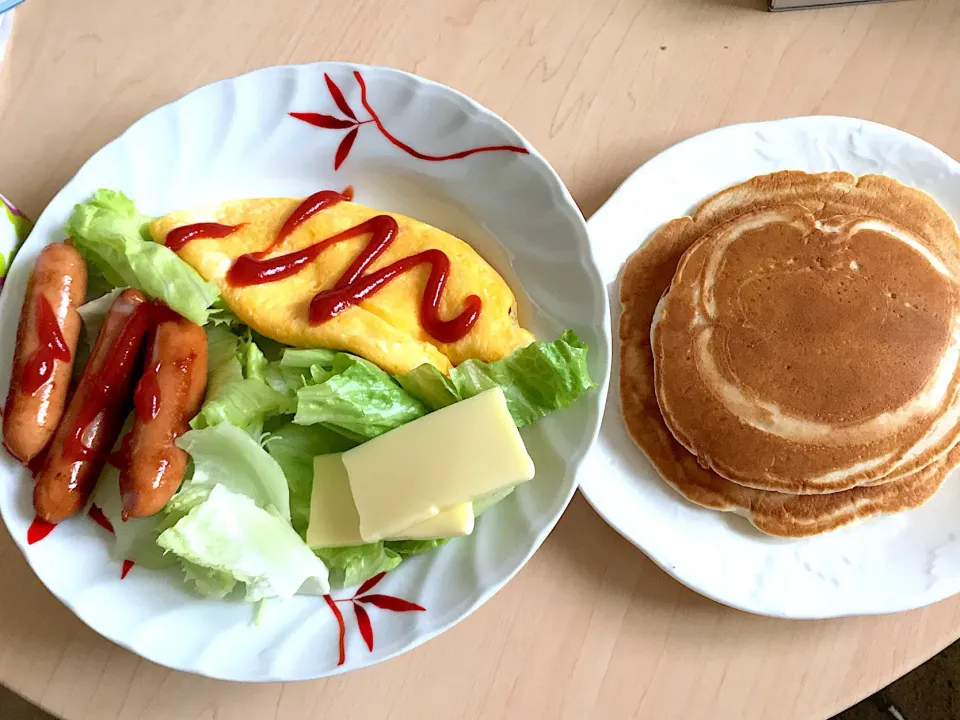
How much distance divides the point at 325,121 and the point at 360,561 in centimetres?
95

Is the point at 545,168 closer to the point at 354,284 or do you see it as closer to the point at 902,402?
the point at 354,284

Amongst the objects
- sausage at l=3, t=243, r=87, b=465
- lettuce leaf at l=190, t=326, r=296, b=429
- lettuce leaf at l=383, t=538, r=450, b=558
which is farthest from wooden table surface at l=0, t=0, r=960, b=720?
lettuce leaf at l=190, t=326, r=296, b=429

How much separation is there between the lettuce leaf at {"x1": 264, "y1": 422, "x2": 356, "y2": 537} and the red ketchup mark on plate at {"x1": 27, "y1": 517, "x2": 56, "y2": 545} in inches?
17.7

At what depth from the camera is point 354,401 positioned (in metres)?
1.45

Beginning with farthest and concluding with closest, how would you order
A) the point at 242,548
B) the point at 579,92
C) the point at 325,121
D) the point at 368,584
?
the point at 579,92
the point at 325,121
the point at 368,584
the point at 242,548

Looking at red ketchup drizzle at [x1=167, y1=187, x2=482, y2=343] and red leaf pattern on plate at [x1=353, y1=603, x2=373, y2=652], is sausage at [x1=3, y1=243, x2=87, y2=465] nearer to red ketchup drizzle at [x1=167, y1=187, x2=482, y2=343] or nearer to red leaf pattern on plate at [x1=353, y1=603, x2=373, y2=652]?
red ketchup drizzle at [x1=167, y1=187, x2=482, y2=343]

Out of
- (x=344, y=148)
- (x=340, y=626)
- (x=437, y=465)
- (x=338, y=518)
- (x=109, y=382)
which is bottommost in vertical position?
(x=340, y=626)

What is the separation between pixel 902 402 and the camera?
1498mm

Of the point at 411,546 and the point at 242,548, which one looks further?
the point at 411,546

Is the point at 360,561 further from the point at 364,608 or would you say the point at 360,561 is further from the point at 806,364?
the point at 806,364

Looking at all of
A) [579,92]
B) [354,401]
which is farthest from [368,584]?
[579,92]

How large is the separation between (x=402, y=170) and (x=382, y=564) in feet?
2.82

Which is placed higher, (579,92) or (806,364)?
(579,92)

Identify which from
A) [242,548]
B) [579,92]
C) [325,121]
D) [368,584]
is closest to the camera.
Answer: [242,548]
